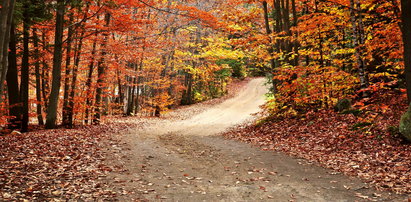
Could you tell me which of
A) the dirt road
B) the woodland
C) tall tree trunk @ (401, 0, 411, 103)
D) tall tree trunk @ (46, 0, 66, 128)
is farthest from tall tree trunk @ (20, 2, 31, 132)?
tall tree trunk @ (401, 0, 411, 103)

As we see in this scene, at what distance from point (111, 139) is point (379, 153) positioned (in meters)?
9.47

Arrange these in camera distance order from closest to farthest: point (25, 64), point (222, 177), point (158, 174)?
point (222, 177) → point (158, 174) → point (25, 64)

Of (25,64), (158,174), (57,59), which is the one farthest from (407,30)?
(25,64)

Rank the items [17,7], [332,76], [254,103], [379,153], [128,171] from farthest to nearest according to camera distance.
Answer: [254,103], [332,76], [17,7], [379,153], [128,171]

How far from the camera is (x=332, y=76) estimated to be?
12.5 m

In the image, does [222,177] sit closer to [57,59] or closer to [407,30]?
[407,30]

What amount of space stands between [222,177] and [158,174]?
163 cm

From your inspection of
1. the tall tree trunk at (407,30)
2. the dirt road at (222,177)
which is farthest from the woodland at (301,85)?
the dirt road at (222,177)

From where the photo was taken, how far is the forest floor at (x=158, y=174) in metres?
5.67

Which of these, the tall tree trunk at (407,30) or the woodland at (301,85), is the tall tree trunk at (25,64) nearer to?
the woodland at (301,85)

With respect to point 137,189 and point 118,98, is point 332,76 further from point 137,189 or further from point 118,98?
point 118,98

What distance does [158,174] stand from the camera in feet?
23.9

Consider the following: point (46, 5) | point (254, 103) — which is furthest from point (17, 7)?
point (254, 103)

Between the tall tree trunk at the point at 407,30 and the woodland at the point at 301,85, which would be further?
the tall tree trunk at the point at 407,30
